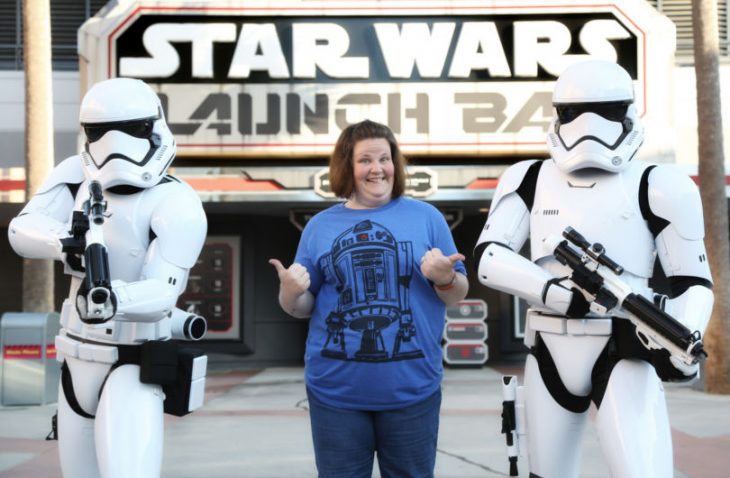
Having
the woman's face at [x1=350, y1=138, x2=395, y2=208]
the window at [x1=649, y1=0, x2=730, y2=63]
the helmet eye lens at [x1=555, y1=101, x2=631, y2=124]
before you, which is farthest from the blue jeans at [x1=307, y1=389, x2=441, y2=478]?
the window at [x1=649, y1=0, x2=730, y2=63]

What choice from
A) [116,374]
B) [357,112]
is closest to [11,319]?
[357,112]

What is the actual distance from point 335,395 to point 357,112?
9.27 metres

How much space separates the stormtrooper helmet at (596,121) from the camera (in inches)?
167

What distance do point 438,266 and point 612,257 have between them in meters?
1.08

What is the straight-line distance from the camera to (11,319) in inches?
409

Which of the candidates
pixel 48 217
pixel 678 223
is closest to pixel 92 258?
pixel 48 217

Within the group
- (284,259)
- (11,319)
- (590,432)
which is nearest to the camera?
(590,432)

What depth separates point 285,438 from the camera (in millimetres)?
8156

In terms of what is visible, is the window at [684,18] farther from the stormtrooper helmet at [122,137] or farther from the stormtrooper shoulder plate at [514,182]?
the stormtrooper helmet at [122,137]

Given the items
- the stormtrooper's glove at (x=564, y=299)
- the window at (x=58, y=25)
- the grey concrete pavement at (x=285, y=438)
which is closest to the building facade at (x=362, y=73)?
the window at (x=58, y=25)

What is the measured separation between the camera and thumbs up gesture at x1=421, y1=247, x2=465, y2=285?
11.3 feet

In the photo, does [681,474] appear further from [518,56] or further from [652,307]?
[518,56]

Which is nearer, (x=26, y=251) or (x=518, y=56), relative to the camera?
(x=26, y=251)

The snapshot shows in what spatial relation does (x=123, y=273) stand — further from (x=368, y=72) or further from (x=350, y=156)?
(x=368, y=72)
